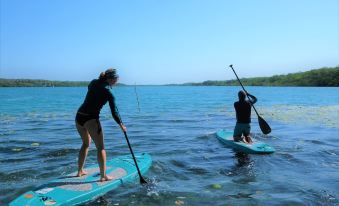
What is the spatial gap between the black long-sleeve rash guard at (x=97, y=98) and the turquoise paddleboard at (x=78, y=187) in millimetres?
1648

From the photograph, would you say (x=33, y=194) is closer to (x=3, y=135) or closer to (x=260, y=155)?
(x=260, y=155)

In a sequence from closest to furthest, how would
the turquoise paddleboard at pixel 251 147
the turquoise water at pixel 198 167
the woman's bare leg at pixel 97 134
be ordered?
the woman's bare leg at pixel 97 134
the turquoise water at pixel 198 167
the turquoise paddleboard at pixel 251 147

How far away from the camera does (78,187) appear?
829cm

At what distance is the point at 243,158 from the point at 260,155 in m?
0.72

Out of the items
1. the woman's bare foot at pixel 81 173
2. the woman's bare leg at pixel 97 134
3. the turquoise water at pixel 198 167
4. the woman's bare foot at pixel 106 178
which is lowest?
the turquoise water at pixel 198 167

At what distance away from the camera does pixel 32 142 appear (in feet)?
53.3

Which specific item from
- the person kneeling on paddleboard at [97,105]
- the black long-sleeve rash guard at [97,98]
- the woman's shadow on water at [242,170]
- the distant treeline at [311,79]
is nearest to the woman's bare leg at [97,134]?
the person kneeling on paddleboard at [97,105]

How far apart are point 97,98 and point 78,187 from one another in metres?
2.04

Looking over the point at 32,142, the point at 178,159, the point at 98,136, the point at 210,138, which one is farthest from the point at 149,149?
the point at 98,136

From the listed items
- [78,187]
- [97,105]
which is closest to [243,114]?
[97,105]

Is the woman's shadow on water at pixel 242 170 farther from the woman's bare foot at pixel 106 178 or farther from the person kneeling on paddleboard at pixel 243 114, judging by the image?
the woman's bare foot at pixel 106 178

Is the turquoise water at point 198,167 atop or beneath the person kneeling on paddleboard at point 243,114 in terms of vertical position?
beneath

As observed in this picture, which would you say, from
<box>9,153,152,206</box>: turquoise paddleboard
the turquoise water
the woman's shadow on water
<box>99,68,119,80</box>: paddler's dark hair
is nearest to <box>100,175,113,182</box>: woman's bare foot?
<box>9,153,152,206</box>: turquoise paddleboard

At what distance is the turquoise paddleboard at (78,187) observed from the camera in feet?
24.7
